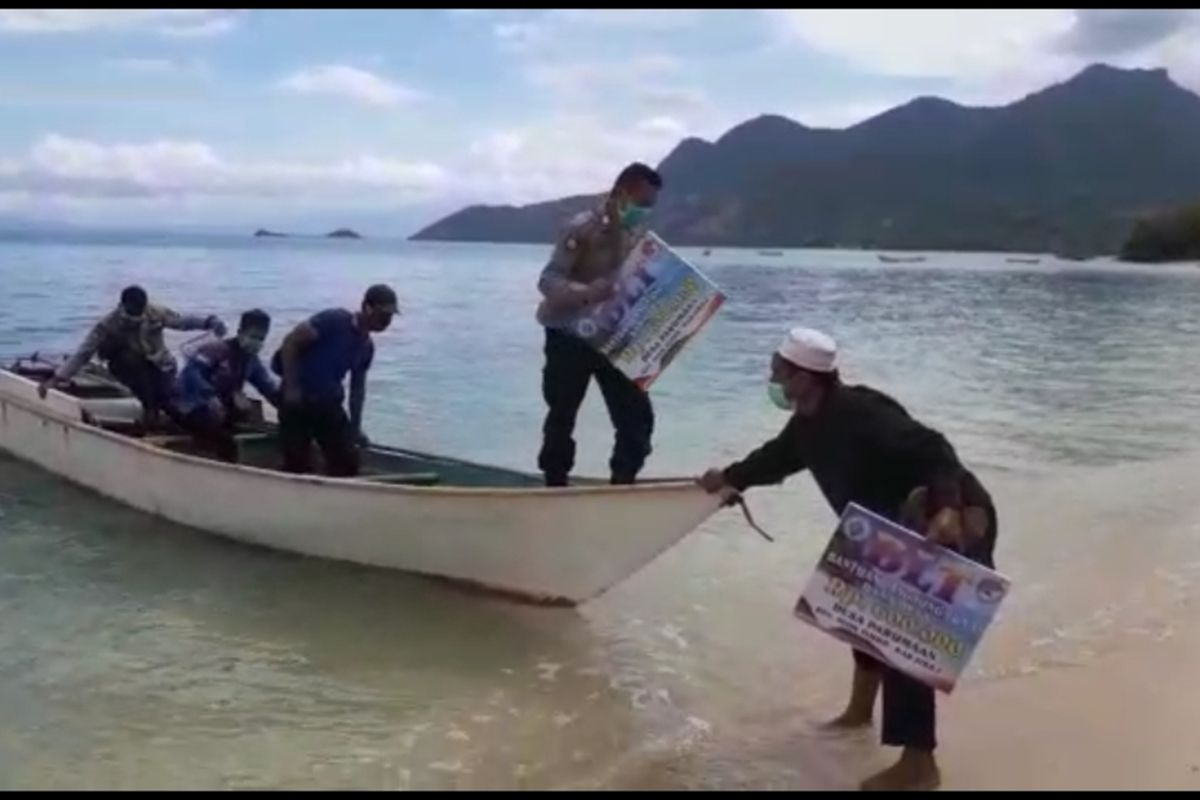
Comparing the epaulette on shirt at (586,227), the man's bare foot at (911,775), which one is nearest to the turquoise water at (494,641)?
the man's bare foot at (911,775)

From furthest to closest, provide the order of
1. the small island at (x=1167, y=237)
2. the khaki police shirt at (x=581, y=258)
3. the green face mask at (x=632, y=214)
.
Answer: the small island at (x=1167, y=237), the khaki police shirt at (x=581, y=258), the green face mask at (x=632, y=214)

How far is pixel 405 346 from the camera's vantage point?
32.6 meters

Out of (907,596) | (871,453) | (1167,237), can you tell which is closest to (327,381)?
(871,453)

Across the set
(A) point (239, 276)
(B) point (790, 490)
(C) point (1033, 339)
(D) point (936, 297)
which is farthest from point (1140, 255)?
(B) point (790, 490)

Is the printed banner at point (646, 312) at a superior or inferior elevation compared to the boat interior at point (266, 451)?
superior

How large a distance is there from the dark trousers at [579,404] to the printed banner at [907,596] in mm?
3136

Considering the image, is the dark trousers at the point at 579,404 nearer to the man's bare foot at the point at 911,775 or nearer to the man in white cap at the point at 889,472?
the man in white cap at the point at 889,472

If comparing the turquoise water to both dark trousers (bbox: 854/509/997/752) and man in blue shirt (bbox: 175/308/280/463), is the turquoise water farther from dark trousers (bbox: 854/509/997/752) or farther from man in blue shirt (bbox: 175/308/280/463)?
man in blue shirt (bbox: 175/308/280/463)

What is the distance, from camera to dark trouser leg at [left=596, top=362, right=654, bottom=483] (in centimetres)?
848

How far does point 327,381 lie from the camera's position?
9.61m

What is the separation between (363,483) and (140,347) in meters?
3.56

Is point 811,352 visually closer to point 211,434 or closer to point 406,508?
point 406,508

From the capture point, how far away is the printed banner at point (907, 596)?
17.0 ft

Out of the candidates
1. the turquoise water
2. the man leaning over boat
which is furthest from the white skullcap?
the man leaning over boat
